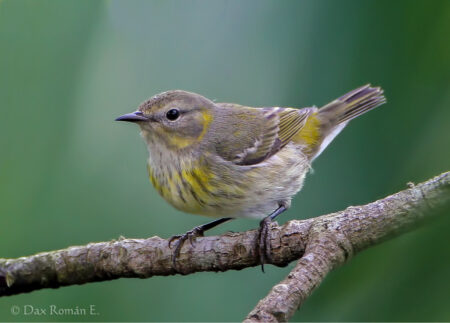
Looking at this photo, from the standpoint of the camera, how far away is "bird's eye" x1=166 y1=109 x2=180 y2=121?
328cm

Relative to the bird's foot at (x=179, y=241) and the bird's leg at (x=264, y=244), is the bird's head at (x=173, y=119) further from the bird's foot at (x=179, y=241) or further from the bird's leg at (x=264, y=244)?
the bird's leg at (x=264, y=244)

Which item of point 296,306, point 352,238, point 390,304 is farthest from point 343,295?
point 352,238

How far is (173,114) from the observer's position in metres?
3.31

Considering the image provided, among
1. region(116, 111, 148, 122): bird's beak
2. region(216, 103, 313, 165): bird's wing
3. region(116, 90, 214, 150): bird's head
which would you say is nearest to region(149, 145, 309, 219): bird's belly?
region(216, 103, 313, 165): bird's wing

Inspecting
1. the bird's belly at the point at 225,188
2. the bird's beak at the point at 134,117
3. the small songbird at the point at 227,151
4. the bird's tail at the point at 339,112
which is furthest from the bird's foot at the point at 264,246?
the bird's tail at the point at 339,112

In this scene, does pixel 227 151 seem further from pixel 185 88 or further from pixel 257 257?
pixel 185 88

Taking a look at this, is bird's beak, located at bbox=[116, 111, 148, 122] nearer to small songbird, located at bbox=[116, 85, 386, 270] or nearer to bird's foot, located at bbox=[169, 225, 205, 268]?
small songbird, located at bbox=[116, 85, 386, 270]

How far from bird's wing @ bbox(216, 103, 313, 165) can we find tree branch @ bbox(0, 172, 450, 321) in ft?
3.26

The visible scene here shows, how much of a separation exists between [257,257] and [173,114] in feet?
4.37

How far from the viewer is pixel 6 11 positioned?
2.01 meters

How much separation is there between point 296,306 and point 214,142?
1.88 meters

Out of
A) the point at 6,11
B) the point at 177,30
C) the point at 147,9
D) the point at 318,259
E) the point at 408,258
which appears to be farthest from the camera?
the point at 147,9

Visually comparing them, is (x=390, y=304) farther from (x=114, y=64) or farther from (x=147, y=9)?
(x=147, y=9)

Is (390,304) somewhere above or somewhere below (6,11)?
below
